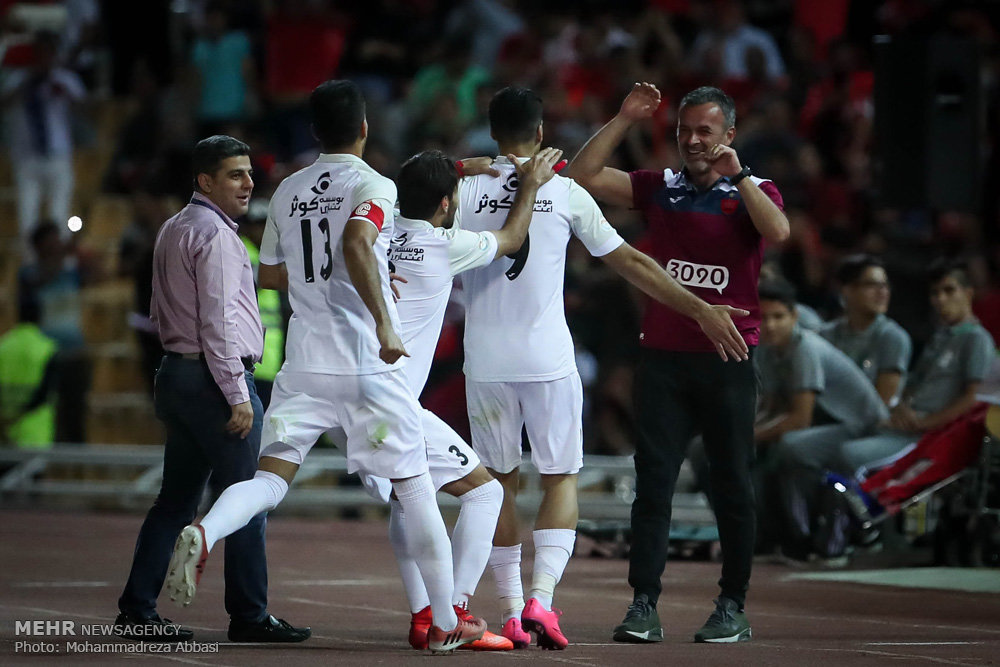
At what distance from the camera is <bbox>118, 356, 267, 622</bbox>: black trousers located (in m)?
7.48

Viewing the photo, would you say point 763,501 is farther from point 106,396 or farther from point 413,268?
point 106,396

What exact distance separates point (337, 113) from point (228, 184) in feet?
2.49

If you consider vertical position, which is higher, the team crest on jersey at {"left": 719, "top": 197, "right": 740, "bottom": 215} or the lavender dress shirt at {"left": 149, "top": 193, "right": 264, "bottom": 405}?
the team crest on jersey at {"left": 719, "top": 197, "right": 740, "bottom": 215}

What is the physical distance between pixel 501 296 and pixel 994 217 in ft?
31.1

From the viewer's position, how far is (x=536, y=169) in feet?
24.6

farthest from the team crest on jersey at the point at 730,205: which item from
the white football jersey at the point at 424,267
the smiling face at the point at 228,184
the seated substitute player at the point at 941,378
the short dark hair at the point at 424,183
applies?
the seated substitute player at the point at 941,378

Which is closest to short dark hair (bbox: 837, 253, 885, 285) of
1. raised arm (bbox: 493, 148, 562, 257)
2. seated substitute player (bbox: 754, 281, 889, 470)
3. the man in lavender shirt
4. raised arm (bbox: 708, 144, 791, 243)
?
seated substitute player (bbox: 754, 281, 889, 470)

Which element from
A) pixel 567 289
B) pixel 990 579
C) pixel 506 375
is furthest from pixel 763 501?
pixel 506 375

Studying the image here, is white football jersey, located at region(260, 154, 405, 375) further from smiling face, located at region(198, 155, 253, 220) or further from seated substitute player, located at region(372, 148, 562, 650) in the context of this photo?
smiling face, located at region(198, 155, 253, 220)

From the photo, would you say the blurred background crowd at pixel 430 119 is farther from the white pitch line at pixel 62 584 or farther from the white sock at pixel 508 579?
the white sock at pixel 508 579

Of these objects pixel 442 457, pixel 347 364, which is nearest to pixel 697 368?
pixel 442 457

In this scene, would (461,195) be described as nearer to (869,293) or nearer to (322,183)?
(322,183)

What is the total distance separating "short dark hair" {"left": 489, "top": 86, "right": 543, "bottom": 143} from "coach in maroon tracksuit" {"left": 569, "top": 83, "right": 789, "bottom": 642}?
0.32 metres

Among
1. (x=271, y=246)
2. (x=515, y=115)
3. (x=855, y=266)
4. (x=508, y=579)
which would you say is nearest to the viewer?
(x=271, y=246)
